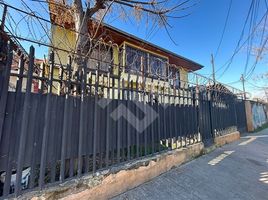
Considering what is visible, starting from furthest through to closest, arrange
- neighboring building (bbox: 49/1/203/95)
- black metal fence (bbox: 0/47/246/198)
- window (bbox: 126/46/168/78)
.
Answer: window (bbox: 126/46/168/78) → neighboring building (bbox: 49/1/203/95) → black metal fence (bbox: 0/47/246/198)

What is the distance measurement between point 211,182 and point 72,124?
3.26 m

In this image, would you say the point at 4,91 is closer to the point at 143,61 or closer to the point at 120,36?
the point at 143,61

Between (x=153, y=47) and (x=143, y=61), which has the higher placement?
(x=153, y=47)

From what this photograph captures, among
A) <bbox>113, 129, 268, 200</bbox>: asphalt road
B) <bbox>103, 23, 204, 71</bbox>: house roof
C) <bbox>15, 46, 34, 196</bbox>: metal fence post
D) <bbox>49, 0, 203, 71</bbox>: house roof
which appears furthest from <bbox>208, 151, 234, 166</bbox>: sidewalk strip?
<bbox>103, 23, 204, 71</bbox>: house roof

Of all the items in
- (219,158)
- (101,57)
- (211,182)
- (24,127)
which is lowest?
(211,182)

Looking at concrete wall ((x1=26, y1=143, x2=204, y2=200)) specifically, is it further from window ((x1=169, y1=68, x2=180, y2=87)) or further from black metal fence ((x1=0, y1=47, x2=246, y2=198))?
window ((x1=169, y1=68, x2=180, y2=87))

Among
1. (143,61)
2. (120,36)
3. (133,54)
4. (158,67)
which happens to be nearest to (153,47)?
(133,54)

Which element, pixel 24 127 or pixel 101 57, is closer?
pixel 24 127

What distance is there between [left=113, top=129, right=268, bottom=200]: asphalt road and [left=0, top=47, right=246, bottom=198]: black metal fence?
2.06 ft

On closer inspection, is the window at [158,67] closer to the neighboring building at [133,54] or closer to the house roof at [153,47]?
the neighboring building at [133,54]

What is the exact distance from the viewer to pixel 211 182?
3996mm

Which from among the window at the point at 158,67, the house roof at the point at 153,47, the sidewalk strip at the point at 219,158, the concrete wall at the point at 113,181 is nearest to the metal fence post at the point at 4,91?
the concrete wall at the point at 113,181

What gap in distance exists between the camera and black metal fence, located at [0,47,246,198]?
222 cm

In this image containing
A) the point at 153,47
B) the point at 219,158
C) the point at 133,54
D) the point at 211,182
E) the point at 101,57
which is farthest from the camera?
the point at 153,47
